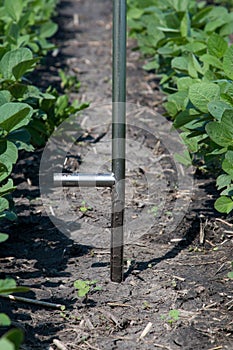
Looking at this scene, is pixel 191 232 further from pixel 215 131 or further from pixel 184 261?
pixel 215 131

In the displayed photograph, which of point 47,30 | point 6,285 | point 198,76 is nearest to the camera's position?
point 6,285

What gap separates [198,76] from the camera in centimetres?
338

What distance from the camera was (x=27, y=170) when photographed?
3637 millimetres

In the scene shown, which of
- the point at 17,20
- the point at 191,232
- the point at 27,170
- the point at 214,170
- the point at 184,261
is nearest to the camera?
the point at 184,261

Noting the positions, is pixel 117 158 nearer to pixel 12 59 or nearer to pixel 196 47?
pixel 12 59

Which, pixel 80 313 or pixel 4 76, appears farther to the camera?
pixel 4 76

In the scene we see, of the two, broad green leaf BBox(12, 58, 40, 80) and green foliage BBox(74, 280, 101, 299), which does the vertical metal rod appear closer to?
green foliage BBox(74, 280, 101, 299)

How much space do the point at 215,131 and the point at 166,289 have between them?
0.61 meters

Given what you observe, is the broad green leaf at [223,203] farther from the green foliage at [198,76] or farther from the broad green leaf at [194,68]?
the broad green leaf at [194,68]

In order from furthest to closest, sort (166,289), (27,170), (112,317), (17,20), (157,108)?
(157,108) → (17,20) → (27,170) → (166,289) → (112,317)

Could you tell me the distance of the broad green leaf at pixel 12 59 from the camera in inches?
115

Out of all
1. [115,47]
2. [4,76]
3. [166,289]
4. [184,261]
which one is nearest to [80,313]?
[166,289]

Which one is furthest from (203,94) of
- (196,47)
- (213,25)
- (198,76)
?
(213,25)

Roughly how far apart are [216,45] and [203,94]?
0.57m
